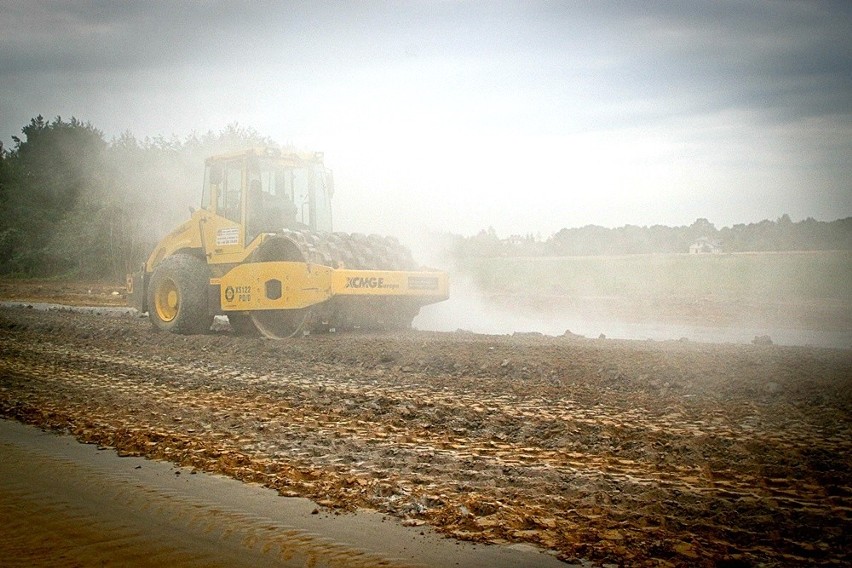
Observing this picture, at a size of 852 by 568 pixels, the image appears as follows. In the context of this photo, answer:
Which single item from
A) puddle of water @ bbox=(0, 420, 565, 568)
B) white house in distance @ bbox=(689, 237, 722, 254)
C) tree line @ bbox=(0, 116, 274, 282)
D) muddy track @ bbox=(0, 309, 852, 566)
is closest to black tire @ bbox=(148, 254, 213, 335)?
muddy track @ bbox=(0, 309, 852, 566)

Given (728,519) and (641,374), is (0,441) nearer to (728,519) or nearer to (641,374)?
(728,519)

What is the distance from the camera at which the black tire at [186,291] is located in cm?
1669

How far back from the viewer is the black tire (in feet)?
54.7

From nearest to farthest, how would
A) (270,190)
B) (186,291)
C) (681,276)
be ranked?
(270,190)
(186,291)
(681,276)

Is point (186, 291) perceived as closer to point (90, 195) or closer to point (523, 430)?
point (523, 430)

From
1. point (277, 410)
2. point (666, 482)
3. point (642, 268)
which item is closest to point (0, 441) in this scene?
point (277, 410)

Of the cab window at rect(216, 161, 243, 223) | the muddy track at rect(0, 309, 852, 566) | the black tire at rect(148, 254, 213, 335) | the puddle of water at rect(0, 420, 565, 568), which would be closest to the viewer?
the puddle of water at rect(0, 420, 565, 568)

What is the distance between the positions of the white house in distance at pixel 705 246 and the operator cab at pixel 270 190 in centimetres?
3275

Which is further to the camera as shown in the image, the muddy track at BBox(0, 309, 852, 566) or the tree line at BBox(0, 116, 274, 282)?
the tree line at BBox(0, 116, 274, 282)

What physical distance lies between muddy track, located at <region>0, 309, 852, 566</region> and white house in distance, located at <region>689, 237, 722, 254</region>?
33.6m

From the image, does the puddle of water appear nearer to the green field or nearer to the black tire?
the black tire

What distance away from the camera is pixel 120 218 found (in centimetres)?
4422

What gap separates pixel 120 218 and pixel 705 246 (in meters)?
32.1

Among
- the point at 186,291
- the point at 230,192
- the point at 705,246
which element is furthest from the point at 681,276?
the point at 186,291
